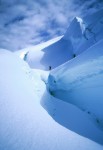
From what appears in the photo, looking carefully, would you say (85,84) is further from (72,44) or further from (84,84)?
(72,44)

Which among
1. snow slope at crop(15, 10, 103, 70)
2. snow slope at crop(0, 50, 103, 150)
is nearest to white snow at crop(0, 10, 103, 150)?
snow slope at crop(0, 50, 103, 150)

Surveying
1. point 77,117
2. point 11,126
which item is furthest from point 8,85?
point 77,117

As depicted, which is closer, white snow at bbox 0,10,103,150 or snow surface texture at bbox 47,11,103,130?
white snow at bbox 0,10,103,150

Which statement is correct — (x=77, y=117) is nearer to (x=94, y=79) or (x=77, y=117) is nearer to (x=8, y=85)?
(x=94, y=79)

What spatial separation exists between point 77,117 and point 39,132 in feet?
2.67

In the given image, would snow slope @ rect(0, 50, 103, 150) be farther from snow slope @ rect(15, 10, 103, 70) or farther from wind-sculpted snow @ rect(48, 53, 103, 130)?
snow slope @ rect(15, 10, 103, 70)

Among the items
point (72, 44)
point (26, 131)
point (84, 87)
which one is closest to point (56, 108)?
point (84, 87)

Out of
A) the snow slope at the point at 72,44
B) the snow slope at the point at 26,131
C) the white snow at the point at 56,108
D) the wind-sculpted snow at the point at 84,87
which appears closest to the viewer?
the snow slope at the point at 26,131

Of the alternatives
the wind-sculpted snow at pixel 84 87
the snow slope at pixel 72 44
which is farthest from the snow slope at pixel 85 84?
the snow slope at pixel 72 44

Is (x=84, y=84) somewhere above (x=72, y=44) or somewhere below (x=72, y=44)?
below

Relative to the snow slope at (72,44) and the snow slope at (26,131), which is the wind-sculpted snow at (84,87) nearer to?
the snow slope at (26,131)

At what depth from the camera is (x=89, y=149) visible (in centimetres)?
126

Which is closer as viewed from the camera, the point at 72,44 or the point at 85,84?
the point at 85,84

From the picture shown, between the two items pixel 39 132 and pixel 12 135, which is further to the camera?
pixel 39 132
